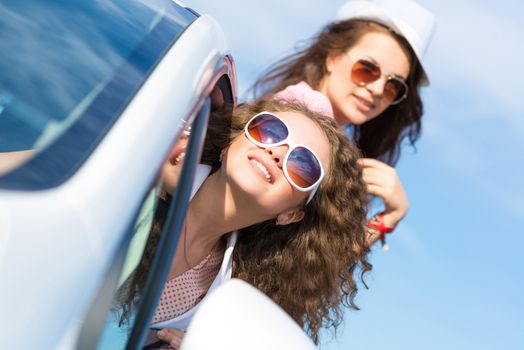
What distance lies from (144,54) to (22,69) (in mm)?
236

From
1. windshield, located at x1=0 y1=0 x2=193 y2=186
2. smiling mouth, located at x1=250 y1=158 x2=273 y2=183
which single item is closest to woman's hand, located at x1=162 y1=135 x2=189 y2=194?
windshield, located at x1=0 y1=0 x2=193 y2=186

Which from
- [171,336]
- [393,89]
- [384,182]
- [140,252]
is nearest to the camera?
[140,252]

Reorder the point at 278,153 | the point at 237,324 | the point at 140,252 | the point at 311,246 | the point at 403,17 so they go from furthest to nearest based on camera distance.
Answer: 1. the point at 403,17
2. the point at 311,246
3. the point at 278,153
4. the point at 140,252
5. the point at 237,324

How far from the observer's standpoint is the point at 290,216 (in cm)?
266

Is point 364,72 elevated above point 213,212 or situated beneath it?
situated beneath

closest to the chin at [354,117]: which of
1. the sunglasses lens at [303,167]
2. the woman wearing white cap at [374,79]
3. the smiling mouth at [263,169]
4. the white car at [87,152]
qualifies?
the woman wearing white cap at [374,79]

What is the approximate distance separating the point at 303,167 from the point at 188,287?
49 cm

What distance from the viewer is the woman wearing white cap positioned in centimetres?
401

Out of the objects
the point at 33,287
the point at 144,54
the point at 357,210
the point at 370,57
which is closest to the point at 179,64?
the point at 144,54

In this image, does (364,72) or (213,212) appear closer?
(213,212)

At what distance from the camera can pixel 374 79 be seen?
4.03 m

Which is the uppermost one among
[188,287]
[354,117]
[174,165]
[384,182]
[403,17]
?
[174,165]

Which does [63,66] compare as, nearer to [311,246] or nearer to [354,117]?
[311,246]

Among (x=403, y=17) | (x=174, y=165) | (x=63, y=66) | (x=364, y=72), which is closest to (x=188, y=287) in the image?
(x=174, y=165)
